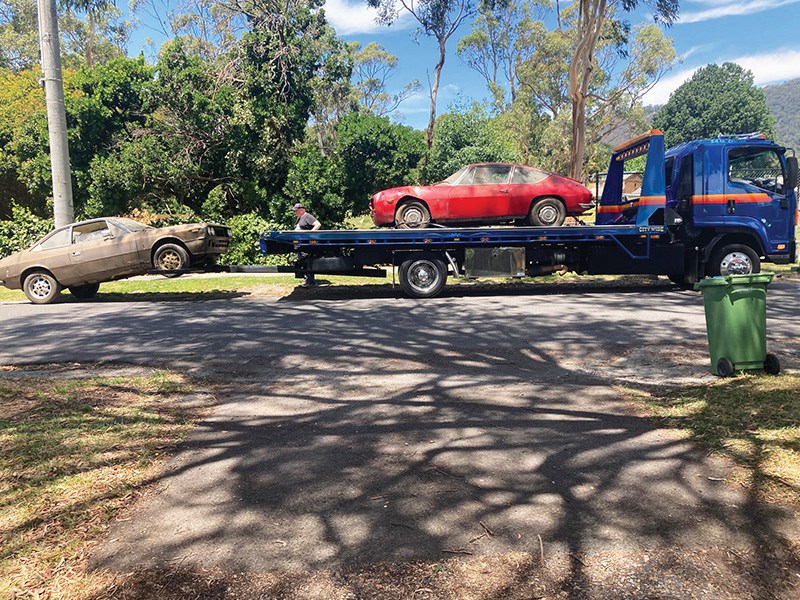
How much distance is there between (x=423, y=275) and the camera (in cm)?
1155

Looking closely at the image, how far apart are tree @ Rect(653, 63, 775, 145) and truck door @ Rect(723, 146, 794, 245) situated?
55.4 metres

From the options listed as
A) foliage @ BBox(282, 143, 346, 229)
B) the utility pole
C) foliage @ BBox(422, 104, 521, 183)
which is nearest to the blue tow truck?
the utility pole

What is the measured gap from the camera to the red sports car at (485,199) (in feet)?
→ 37.9

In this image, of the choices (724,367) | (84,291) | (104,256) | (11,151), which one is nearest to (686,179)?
(724,367)

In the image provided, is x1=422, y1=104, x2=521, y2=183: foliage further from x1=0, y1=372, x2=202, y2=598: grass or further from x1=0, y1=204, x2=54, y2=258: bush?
x1=0, y1=372, x2=202, y2=598: grass

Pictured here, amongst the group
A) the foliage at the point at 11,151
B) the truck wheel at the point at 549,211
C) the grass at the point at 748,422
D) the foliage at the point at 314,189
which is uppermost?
the foliage at the point at 11,151

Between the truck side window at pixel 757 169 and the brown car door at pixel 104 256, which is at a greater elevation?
the truck side window at pixel 757 169

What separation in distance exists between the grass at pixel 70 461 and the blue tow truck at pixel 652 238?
5768 millimetres

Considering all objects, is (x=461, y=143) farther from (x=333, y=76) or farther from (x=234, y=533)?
(x=234, y=533)

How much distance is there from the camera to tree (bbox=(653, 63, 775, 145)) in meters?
60.3

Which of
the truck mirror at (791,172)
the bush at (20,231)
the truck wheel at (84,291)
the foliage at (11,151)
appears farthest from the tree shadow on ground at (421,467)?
the foliage at (11,151)

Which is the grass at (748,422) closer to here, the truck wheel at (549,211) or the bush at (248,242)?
the truck wheel at (549,211)

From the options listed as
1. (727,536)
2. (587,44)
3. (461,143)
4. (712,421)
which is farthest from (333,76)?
(727,536)

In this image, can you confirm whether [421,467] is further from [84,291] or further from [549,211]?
[84,291]
